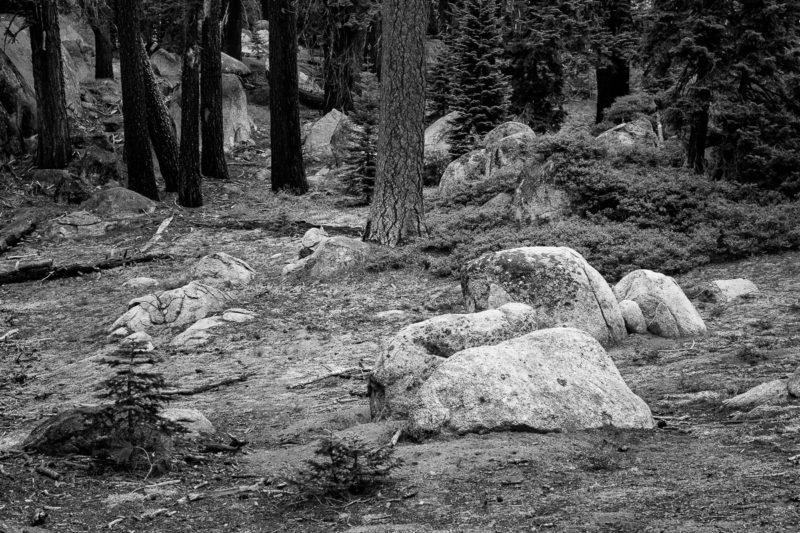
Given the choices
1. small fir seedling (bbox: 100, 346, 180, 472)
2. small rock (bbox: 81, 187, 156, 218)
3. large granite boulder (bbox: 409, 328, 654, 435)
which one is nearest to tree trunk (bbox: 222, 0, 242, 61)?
small rock (bbox: 81, 187, 156, 218)

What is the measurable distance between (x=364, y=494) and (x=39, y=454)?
2516mm

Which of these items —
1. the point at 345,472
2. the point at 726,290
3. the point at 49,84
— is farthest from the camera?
the point at 49,84

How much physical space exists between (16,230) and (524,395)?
534 inches

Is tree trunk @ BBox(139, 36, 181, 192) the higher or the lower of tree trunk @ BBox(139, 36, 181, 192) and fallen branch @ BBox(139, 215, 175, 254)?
the higher

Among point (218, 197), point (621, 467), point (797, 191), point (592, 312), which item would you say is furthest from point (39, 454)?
point (218, 197)

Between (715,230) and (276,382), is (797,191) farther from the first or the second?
(276,382)

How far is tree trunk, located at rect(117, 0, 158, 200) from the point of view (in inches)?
729

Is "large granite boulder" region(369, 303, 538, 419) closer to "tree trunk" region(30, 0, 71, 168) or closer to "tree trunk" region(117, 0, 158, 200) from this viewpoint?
"tree trunk" region(117, 0, 158, 200)

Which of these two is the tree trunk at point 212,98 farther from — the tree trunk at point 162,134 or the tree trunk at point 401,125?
the tree trunk at point 401,125

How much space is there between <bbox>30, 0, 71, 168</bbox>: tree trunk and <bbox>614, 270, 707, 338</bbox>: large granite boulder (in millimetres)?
15233

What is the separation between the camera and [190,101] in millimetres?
18344

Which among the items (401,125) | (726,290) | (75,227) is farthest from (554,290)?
(75,227)

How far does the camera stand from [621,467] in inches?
192

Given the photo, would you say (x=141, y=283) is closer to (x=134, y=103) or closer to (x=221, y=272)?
(x=221, y=272)
